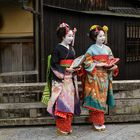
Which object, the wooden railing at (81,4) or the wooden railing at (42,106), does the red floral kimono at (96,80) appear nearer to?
the wooden railing at (42,106)

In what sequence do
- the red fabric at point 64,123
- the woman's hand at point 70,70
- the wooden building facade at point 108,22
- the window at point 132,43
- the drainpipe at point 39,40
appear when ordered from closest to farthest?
the woman's hand at point 70,70 < the red fabric at point 64,123 < the drainpipe at point 39,40 < the wooden building facade at point 108,22 < the window at point 132,43

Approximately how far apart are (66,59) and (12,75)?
3.41 meters

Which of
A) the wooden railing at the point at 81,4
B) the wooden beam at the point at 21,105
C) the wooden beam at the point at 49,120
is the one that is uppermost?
the wooden railing at the point at 81,4

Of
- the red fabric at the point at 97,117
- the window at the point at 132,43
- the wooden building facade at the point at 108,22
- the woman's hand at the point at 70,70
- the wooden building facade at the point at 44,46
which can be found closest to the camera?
the woman's hand at the point at 70,70

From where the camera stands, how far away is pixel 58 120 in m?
6.38

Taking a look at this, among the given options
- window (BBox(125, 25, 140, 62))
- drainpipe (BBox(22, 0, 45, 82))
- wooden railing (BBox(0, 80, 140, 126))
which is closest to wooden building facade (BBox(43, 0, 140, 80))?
window (BBox(125, 25, 140, 62))

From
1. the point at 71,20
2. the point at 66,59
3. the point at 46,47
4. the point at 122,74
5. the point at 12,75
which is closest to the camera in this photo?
the point at 66,59

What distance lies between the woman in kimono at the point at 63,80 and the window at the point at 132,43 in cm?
821

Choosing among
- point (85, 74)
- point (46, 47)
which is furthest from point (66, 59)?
point (46, 47)

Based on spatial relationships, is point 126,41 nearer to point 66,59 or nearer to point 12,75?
point 12,75

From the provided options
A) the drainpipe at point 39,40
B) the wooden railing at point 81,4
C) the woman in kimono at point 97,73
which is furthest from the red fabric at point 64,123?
the wooden railing at point 81,4

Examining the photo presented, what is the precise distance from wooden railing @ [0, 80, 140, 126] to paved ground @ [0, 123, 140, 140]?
12 cm

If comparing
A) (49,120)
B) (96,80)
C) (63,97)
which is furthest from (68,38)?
(49,120)

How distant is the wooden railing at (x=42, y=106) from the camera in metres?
6.91
